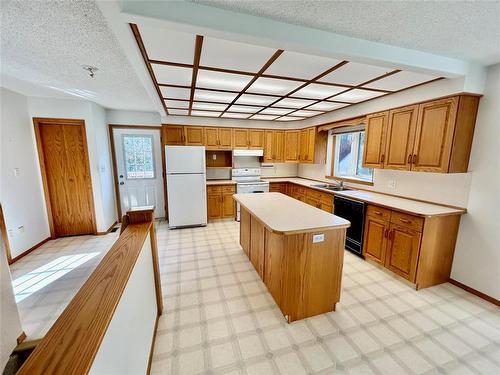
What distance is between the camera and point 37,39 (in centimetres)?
167

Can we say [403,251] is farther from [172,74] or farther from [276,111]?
[172,74]

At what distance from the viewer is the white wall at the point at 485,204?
2191mm

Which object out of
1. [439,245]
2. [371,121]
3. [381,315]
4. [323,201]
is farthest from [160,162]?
[439,245]

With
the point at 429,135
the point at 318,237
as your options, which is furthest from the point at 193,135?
the point at 429,135

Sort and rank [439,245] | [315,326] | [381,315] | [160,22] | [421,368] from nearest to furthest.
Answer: [160,22] < [421,368] < [315,326] < [381,315] < [439,245]

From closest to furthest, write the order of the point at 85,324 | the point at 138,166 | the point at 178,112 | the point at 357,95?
the point at 85,324 < the point at 357,95 < the point at 178,112 < the point at 138,166

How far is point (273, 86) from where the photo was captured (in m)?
2.64

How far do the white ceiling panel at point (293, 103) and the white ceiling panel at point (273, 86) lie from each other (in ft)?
1.35

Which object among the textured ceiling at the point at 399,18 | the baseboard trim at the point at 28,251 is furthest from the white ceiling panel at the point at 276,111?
the baseboard trim at the point at 28,251

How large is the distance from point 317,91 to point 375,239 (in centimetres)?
214

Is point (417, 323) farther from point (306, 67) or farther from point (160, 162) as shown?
point (160, 162)

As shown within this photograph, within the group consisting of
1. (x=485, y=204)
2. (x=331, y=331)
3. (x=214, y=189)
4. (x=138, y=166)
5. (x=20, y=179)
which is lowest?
(x=331, y=331)

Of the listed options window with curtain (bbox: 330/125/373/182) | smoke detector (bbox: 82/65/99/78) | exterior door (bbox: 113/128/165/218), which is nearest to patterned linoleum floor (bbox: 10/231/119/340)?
exterior door (bbox: 113/128/165/218)

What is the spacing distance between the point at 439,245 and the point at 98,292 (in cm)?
322
